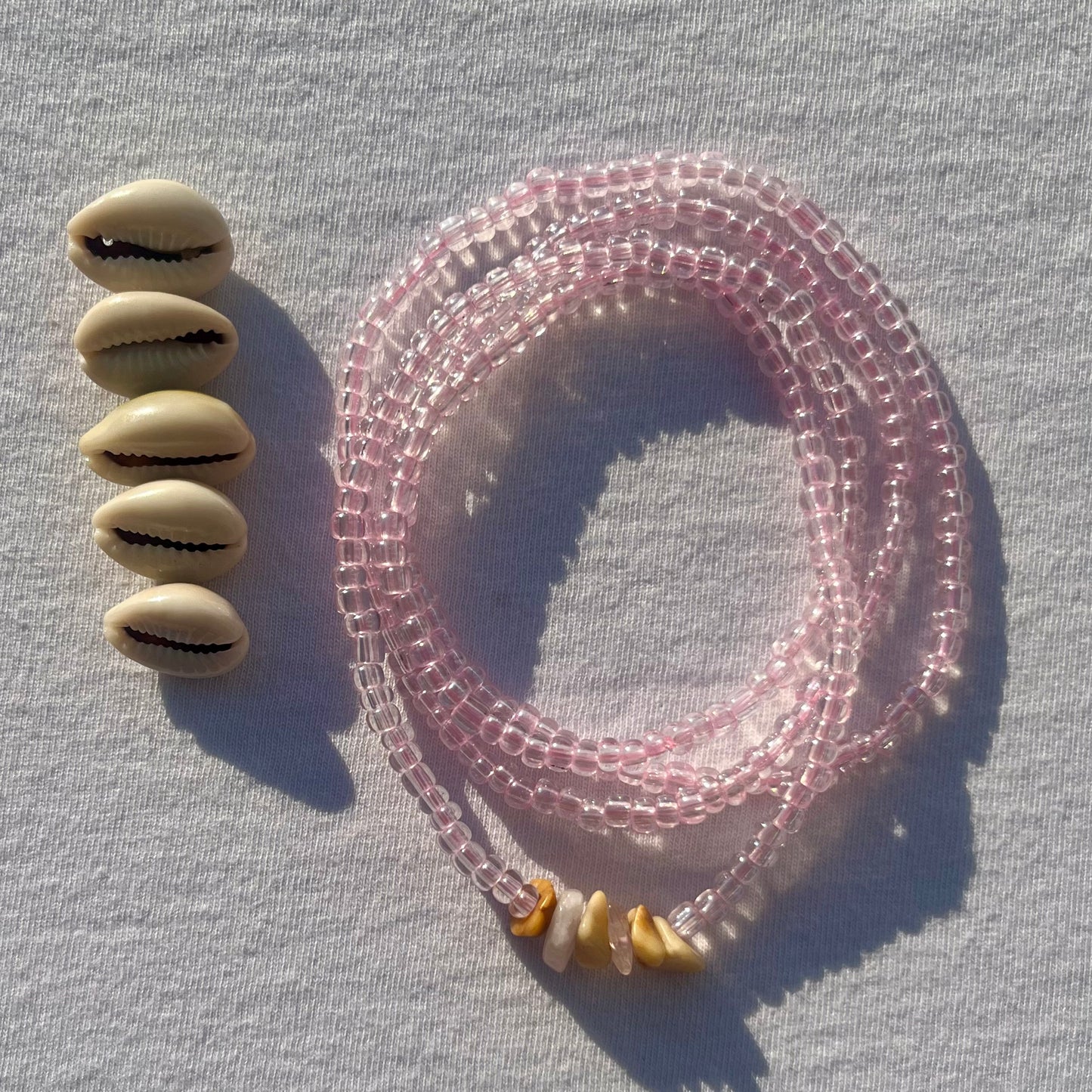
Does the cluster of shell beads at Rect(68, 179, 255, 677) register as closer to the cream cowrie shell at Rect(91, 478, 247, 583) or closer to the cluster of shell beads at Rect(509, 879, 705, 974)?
the cream cowrie shell at Rect(91, 478, 247, 583)

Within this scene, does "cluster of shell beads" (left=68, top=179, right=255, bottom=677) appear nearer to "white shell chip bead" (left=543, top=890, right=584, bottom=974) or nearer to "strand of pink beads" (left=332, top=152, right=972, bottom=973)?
"strand of pink beads" (left=332, top=152, right=972, bottom=973)

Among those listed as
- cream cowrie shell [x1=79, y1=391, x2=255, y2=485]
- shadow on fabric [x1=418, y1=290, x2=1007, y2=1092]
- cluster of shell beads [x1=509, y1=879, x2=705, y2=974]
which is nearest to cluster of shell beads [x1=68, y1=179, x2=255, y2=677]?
cream cowrie shell [x1=79, y1=391, x2=255, y2=485]

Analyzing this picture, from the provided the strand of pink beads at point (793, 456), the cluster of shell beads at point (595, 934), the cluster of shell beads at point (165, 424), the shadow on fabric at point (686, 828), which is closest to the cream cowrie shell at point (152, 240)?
the cluster of shell beads at point (165, 424)

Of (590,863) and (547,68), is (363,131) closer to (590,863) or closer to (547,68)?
(547,68)

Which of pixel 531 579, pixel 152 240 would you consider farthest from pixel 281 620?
pixel 152 240

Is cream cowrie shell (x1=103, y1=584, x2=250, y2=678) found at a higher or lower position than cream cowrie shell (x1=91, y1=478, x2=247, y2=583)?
lower

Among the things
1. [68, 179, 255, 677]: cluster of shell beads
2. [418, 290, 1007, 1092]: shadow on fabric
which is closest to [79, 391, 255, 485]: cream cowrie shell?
[68, 179, 255, 677]: cluster of shell beads

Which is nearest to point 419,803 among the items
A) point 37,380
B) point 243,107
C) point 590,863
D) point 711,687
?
point 590,863
